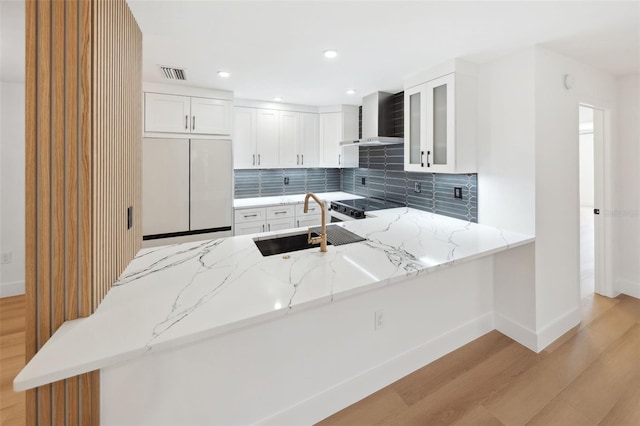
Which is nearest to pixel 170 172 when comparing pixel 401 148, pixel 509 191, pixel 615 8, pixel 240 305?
pixel 240 305

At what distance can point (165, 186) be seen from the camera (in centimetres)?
308

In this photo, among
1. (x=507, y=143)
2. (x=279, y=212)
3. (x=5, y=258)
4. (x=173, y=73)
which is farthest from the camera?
(x=279, y=212)

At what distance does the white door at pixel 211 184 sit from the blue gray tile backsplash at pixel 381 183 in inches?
30.0

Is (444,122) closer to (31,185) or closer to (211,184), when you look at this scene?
(211,184)

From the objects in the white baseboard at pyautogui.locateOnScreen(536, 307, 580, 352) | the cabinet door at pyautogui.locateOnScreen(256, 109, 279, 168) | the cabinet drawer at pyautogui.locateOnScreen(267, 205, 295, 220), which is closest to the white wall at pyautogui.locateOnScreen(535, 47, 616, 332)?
the white baseboard at pyautogui.locateOnScreen(536, 307, 580, 352)

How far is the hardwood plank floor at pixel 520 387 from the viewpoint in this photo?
1.66 meters

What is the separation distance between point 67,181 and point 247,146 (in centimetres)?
291

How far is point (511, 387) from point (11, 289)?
4.97 m

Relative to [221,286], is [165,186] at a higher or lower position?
higher

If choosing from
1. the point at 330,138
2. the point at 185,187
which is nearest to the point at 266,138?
the point at 330,138

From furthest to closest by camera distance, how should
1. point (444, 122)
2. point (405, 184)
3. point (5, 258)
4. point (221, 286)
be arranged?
1. point (405, 184)
2. point (5, 258)
3. point (444, 122)
4. point (221, 286)

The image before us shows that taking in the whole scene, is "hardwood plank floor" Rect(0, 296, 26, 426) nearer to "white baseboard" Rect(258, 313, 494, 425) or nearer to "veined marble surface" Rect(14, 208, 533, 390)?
"veined marble surface" Rect(14, 208, 533, 390)

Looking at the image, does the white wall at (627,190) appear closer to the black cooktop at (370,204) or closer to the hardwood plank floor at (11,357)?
the black cooktop at (370,204)

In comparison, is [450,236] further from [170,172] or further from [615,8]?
[170,172]
